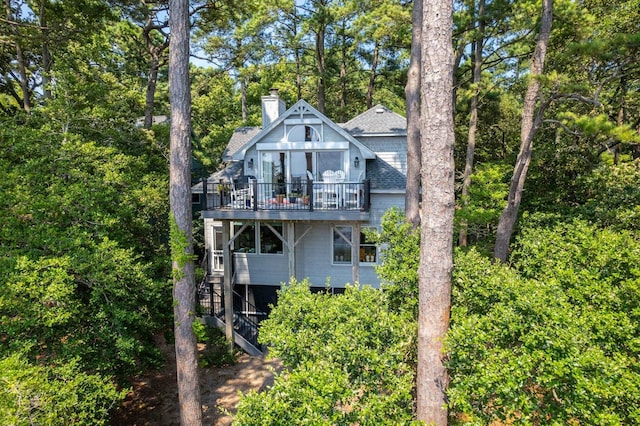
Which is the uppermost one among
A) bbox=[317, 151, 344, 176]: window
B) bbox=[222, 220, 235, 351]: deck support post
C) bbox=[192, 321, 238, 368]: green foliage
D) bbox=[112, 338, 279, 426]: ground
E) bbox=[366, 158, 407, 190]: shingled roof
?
bbox=[317, 151, 344, 176]: window

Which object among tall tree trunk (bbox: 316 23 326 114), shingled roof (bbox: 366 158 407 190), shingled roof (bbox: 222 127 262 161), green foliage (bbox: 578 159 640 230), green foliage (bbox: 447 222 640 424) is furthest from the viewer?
tall tree trunk (bbox: 316 23 326 114)

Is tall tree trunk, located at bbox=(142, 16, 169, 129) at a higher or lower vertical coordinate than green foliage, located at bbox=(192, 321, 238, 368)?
higher

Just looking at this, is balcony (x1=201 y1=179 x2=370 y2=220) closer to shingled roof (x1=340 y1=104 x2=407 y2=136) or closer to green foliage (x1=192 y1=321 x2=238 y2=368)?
shingled roof (x1=340 y1=104 x2=407 y2=136)

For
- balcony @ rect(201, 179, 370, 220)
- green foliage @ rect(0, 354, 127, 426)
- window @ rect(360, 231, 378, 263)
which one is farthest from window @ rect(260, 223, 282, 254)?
green foliage @ rect(0, 354, 127, 426)

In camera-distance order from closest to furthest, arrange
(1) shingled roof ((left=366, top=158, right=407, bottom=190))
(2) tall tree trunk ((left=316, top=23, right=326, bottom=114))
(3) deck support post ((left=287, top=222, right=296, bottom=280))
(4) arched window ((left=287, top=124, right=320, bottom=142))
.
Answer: (3) deck support post ((left=287, top=222, right=296, bottom=280)), (1) shingled roof ((left=366, top=158, right=407, bottom=190)), (4) arched window ((left=287, top=124, right=320, bottom=142)), (2) tall tree trunk ((left=316, top=23, right=326, bottom=114))

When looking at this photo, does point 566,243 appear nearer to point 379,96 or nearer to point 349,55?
point 349,55

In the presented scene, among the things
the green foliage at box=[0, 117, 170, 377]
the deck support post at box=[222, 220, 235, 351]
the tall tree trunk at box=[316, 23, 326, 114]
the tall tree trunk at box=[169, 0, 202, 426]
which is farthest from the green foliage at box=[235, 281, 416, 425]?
the tall tree trunk at box=[316, 23, 326, 114]

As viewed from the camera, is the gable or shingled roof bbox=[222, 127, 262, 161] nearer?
the gable

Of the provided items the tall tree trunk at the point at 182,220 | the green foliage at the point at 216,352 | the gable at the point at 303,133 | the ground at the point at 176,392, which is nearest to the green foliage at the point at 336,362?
the tall tree trunk at the point at 182,220
